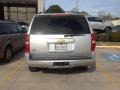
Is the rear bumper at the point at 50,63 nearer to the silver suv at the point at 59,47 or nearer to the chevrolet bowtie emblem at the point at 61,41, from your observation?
the silver suv at the point at 59,47

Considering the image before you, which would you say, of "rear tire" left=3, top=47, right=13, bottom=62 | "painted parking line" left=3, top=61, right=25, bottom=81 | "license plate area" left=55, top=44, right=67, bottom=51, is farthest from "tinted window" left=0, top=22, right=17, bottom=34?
"license plate area" left=55, top=44, right=67, bottom=51

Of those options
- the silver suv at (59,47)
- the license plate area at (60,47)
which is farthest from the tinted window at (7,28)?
the license plate area at (60,47)

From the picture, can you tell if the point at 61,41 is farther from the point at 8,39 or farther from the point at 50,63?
the point at 8,39

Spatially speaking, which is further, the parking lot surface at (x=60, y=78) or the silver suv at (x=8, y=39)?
the silver suv at (x=8, y=39)

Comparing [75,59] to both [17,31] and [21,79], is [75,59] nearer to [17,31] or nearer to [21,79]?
[21,79]

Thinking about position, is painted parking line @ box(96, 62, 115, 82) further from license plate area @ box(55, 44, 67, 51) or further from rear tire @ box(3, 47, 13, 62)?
rear tire @ box(3, 47, 13, 62)

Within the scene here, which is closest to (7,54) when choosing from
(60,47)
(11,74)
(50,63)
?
(11,74)

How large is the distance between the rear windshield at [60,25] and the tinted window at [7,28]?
3012mm

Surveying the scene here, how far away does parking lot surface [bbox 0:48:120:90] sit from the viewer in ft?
24.2

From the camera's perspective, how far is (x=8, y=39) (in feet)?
37.6

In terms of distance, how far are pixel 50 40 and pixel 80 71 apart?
1803 millimetres

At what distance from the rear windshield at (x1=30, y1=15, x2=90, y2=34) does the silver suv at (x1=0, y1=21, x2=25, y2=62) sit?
8.99 ft

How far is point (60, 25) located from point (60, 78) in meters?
1.56

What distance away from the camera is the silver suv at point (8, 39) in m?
10.8
